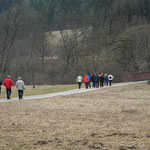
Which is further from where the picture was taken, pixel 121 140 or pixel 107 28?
pixel 107 28

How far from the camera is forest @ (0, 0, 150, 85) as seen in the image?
177ft

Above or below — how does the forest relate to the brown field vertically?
above

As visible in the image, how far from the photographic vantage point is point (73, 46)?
59688 millimetres

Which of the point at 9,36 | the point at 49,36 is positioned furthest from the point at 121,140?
the point at 49,36

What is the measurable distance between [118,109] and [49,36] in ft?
172

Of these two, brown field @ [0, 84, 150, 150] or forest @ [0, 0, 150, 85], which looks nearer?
brown field @ [0, 84, 150, 150]

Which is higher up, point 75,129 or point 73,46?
point 73,46

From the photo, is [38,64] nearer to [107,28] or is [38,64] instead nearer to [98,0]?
[107,28]

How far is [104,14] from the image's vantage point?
7238cm

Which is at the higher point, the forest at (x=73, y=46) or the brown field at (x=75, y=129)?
the forest at (x=73, y=46)

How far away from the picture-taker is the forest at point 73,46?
53.8 meters

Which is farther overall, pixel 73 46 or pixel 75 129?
pixel 73 46

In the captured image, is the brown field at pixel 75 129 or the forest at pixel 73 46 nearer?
the brown field at pixel 75 129

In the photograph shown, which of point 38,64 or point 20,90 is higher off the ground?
point 38,64
